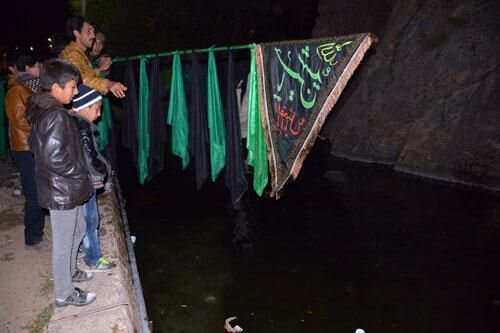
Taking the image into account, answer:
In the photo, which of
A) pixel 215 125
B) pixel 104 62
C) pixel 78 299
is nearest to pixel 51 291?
pixel 78 299

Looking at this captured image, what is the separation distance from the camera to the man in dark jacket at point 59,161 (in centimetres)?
306

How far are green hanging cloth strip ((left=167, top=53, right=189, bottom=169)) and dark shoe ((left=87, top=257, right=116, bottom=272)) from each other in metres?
1.97

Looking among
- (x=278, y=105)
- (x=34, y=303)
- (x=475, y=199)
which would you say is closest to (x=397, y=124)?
(x=475, y=199)

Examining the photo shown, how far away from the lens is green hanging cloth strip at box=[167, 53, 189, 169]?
5.71 m

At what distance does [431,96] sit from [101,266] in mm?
10271

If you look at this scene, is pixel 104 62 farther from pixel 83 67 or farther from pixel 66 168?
pixel 66 168

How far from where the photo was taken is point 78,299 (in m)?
3.44

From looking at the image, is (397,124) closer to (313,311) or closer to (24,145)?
(313,311)

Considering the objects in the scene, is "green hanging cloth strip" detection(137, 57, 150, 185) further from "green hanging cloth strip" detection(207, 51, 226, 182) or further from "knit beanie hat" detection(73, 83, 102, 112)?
"knit beanie hat" detection(73, 83, 102, 112)

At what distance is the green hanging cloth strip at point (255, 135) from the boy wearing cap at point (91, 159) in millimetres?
1788

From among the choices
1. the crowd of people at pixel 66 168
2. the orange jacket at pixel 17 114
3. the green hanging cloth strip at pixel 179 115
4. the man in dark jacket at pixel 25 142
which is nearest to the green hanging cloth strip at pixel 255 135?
the green hanging cloth strip at pixel 179 115

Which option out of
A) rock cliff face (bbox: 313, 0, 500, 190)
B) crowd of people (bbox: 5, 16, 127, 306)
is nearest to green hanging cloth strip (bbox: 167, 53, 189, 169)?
crowd of people (bbox: 5, 16, 127, 306)

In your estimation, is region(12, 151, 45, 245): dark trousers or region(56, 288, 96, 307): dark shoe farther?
region(12, 151, 45, 245): dark trousers

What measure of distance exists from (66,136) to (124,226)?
3.09 meters
